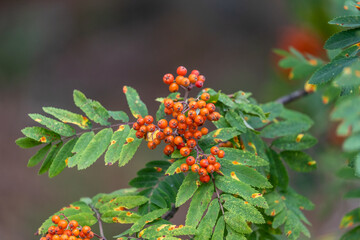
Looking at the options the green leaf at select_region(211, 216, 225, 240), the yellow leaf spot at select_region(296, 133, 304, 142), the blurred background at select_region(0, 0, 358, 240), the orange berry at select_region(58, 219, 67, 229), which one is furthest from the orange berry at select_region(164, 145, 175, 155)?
the blurred background at select_region(0, 0, 358, 240)

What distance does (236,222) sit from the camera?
3.16 feet

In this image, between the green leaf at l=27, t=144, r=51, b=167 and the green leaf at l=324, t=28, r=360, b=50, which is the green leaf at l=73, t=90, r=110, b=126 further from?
the green leaf at l=324, t=28, r=360, b=50

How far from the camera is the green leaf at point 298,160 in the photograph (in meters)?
1.23

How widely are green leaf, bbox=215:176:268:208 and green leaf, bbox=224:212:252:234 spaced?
5cm

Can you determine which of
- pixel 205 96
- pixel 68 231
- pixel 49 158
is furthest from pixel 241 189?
pixel 49 158

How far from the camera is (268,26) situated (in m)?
6.25

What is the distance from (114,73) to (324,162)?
4192 mm

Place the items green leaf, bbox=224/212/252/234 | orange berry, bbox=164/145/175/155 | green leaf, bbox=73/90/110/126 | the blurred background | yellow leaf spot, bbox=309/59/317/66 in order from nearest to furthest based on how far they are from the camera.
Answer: green leaf, bbox=224/212/252/234, orange berry, bbox=164/145/175/155, green leaf, bbox=73/90/110/126, yellow leaf spot, bbox=309/59/317/66, the blurred background

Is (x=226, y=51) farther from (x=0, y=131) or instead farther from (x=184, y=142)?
(x=184, y=142)

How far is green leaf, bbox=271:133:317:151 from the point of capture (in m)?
1.24

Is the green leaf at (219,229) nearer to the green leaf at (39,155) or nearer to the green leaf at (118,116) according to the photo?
the green leaf at (118,116)

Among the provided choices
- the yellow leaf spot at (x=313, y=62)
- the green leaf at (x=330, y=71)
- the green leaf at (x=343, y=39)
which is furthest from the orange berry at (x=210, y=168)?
the yellow leaf spot at (x=313, y=62)

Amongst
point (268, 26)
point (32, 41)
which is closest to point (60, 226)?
point (32, 41)

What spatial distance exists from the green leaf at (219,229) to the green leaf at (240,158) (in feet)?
0.50
